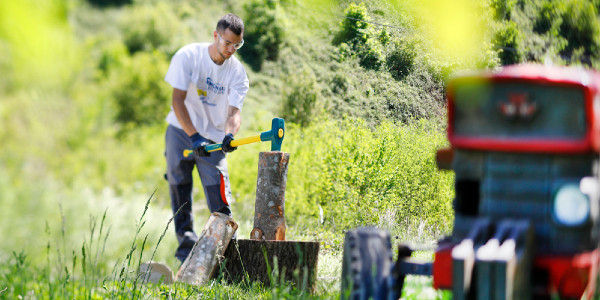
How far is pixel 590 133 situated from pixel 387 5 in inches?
55.2

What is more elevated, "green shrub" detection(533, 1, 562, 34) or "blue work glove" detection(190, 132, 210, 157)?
"green shrub" detection(533, 1, 562, 34)

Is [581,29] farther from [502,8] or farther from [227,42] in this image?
A: [227,42]

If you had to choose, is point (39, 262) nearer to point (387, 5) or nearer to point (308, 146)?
point (308, 146)

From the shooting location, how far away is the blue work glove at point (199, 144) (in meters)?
3.11

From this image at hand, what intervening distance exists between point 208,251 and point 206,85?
3.18 ft

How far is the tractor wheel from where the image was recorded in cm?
A: 146

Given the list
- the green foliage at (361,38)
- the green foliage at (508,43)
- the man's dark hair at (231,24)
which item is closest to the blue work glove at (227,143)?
the man's dark hair at (231,24)

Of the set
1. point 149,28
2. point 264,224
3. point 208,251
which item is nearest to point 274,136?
point 264,224

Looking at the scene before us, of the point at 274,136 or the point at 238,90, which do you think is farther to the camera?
the point at 238,90

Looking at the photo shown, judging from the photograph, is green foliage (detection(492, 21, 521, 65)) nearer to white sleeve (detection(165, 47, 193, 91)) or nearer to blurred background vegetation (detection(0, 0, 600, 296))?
blurred background vegetation (detection(0, 0, 600, 296))

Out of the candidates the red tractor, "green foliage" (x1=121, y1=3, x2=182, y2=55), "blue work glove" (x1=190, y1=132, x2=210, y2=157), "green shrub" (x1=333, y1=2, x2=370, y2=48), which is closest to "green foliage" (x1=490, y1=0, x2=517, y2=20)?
"green shrub" (x1=333, y1=2, x2=370, y2=48)

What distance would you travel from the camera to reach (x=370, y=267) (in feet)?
4.84

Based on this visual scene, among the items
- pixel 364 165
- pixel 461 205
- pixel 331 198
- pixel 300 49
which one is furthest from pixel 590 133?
pixel 300 49

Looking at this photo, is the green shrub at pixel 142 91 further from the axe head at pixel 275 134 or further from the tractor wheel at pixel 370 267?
the tractor wheel at pixel 370 267
